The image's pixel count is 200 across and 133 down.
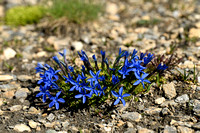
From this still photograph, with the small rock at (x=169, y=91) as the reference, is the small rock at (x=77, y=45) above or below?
above

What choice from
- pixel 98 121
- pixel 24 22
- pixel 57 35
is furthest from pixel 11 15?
pixel 98 121

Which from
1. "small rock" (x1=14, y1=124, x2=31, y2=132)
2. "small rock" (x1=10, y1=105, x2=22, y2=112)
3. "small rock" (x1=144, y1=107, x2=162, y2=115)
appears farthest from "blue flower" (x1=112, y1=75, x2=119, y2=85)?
"small rock" (x1=10, y1=105, x2=22, y2=112)

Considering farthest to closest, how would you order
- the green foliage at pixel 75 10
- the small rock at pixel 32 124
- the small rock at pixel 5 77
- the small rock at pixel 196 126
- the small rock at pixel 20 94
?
1. the green foliage at pixel 75 10
2. the small rock at pixel 5 77
3. the small rock at pixel 20 94
4. the small rock at pixel 32 124
5. the small rock at pixel 196 126

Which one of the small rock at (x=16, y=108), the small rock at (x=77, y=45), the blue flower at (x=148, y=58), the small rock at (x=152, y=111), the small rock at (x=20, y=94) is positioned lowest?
the small rock at (x=152, y=111)

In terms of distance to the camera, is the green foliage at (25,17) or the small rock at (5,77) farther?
the green foliage at (25,17)

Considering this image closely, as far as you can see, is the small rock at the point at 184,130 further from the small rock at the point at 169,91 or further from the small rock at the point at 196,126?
the small rock at the point at 169,91

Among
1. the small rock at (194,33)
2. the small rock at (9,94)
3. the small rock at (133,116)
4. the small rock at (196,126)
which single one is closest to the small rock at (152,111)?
the small rock at (133,116)

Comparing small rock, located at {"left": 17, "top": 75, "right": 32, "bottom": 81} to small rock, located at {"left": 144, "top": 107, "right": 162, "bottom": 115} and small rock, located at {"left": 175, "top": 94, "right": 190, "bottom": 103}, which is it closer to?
small rock, located at {"left": 144, "top": 107, "right": 162, "bottom": 115}

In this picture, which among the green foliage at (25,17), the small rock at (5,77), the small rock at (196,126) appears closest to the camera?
the small rock at (196,126)
